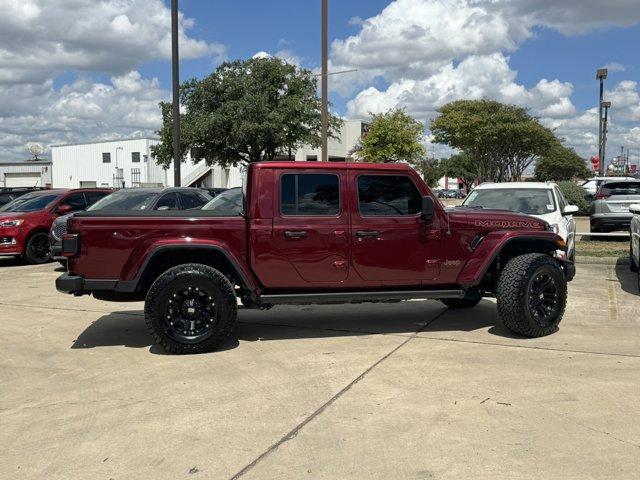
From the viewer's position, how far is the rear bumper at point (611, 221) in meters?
14.7

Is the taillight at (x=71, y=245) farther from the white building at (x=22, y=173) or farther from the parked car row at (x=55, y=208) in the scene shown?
the white building at (x=22, y=173)

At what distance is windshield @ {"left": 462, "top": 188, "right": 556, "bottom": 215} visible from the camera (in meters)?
10.3

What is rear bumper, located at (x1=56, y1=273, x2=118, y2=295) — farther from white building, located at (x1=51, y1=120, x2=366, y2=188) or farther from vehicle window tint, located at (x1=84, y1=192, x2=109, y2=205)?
white building, located at (x1=51, y1=120, x2=366, y2=188)

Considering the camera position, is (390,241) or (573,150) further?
(573,150)

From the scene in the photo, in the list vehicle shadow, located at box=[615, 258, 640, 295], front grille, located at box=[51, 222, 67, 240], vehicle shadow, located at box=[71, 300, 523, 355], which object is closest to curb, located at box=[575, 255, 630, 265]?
vehicle shadow, located at box=[615, 258, 640, 295]

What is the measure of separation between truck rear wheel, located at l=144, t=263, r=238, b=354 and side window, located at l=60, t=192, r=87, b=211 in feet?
30.4

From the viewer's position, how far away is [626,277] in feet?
33.3

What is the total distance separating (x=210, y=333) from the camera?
18.7 feet

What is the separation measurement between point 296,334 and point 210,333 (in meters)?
1.19

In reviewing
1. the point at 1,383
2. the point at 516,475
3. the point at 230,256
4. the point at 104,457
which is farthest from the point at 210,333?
the point at 516,475

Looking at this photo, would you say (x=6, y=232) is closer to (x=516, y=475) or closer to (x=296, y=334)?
(x=296, y=334)

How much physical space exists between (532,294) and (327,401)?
9.30 ft

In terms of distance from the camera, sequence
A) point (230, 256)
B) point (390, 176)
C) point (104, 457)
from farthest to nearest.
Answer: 1. point (390, 176)
2. point (230, 256)
3. point (104, 457)

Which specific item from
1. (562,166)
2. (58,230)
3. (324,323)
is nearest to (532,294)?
(324,323)
